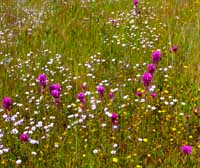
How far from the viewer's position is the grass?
3.84 meters

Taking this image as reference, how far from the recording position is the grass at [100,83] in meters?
3.84

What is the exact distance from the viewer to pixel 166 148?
3822 millimetres

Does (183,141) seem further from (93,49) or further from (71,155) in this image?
(93,49)

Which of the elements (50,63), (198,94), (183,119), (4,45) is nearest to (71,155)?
(183,119)

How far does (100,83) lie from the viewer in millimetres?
4801

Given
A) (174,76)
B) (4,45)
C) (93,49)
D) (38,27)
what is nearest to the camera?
(174,76)

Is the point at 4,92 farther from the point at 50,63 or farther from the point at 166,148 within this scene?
the point at 166,148

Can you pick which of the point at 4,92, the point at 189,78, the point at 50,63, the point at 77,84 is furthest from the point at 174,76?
the point at 4,92

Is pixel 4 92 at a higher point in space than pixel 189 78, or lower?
lower

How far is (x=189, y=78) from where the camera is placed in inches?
190

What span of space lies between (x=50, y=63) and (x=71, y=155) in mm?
2044

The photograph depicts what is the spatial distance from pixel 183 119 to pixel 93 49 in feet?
7.35

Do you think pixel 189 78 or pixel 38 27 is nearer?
pixel 189 78

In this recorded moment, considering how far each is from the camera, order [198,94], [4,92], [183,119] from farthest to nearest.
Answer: [4,92]
[198,94]
[183,119]
